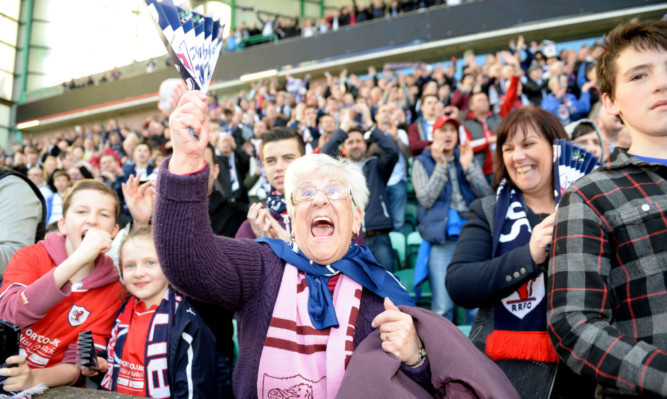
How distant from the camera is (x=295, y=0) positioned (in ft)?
71.4

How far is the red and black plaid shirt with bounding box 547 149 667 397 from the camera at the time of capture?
111 cm

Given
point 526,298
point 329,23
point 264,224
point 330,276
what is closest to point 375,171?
point 264,224

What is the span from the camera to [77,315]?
195 centimetres

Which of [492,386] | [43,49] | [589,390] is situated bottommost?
[589,390]

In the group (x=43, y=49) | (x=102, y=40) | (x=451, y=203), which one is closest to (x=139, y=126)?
(x=102, y=40)

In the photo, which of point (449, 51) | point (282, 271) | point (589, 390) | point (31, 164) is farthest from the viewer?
point (449, 51)

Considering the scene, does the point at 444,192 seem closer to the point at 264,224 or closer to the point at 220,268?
the point at 264,224

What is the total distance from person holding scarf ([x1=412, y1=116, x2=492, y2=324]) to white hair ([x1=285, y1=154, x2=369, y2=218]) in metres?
1.91

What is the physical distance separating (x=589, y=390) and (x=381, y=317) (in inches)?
32.9

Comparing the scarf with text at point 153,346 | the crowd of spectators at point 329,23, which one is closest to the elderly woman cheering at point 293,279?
the scarf with text at point 153,346

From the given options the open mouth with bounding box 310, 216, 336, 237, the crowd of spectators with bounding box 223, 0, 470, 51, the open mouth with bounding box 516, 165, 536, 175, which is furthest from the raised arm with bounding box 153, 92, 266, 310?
the crowd of spectators with bounding box 223, 0, 470, 51

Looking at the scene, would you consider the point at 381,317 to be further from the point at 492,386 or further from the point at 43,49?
the point at 43,49

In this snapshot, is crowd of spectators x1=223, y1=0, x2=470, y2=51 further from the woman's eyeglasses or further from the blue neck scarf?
the blue neck scarf

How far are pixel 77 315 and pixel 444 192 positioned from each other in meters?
2.68
